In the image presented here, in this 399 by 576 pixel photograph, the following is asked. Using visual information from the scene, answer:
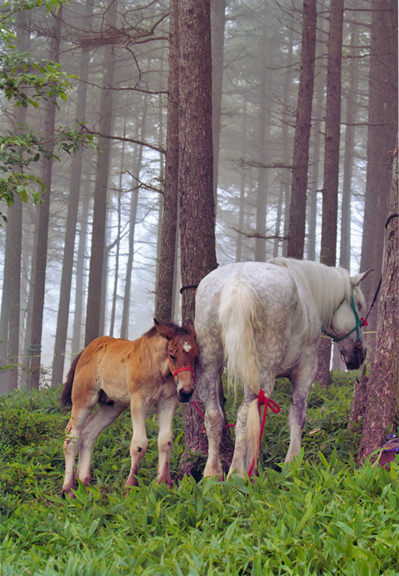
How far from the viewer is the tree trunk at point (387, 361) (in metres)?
4.43

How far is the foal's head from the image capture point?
3.80m

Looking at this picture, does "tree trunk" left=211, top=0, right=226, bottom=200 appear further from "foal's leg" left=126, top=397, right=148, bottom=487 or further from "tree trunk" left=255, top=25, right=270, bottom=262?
"foal's leg" left=126, top=397, right=148, bottom=487

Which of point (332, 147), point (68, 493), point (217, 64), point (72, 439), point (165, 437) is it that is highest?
point (217, 64)

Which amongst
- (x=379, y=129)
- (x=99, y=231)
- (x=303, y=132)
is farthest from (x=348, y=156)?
(x=303, y=132)

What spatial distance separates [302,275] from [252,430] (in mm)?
1339

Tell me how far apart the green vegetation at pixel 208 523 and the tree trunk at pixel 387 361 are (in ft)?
1.11

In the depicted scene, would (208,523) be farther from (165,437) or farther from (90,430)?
(90,430)

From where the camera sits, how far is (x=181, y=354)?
393cm

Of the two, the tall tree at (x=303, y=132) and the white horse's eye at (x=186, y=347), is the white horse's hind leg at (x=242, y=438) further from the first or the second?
the tall tree at (x=303, y=132)

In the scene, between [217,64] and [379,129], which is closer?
[379,129]

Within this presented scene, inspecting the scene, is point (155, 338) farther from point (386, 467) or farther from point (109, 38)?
point (109, 38)

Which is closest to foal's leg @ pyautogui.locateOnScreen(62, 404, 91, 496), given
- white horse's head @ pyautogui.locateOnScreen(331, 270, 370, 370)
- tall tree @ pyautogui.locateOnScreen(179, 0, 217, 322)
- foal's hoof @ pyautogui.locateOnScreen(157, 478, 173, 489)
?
foal's hoof @ pyautogui.locateOnScreen(157, 478, 173, 489)

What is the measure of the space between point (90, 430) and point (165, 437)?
0.70 m

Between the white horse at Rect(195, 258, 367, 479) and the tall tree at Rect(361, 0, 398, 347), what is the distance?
7160mm
